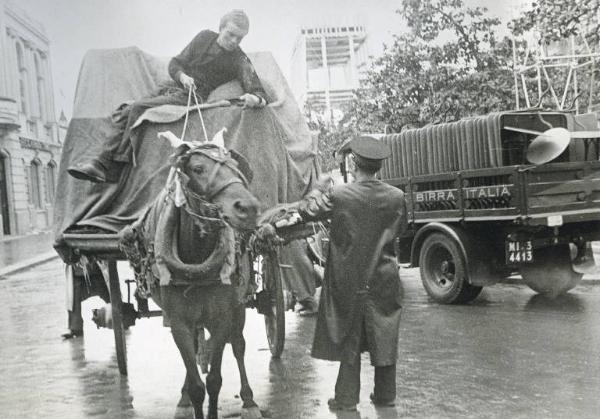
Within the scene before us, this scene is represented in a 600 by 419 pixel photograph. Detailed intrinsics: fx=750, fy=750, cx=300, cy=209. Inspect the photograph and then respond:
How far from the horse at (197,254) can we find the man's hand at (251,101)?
137 cm

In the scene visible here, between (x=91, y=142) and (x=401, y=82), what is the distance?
8.92 metres

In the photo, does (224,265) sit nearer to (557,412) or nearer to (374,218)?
(374,218)

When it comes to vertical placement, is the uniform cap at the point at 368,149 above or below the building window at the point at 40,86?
→ below

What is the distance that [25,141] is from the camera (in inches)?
1011

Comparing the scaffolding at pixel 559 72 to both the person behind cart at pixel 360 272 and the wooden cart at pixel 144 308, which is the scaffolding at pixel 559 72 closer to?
the wooden cart at pixel 144 308

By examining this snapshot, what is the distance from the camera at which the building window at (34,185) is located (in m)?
27.3

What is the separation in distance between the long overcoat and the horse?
64 centimetres

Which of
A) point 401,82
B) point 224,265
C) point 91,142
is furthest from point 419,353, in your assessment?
point 401,82

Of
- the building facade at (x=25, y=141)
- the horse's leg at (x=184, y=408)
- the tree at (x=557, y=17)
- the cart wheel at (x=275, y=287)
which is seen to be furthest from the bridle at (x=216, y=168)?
the building facade at (x=25, y=141)

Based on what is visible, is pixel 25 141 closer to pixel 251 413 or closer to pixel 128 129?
pixel 128 129

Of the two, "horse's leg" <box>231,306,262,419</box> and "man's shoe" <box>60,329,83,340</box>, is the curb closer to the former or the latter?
"man's shoe" <box>60,329,83,340</box>

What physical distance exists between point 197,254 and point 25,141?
22.9 m

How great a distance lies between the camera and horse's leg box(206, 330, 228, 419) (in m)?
4.75

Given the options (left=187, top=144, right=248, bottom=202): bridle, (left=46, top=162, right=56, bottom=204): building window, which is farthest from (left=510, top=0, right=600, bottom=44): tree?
(left=46, top=162, right=56, bottom=204): building window
